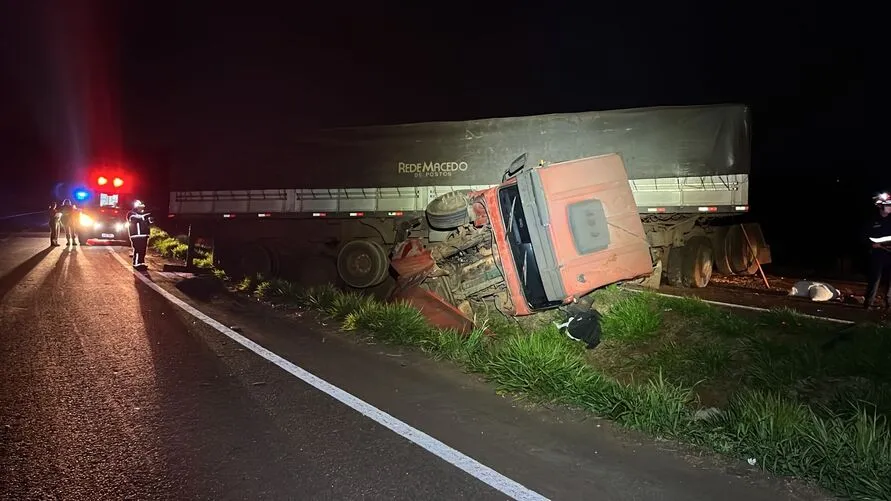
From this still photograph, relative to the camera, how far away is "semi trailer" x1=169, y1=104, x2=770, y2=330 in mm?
6875

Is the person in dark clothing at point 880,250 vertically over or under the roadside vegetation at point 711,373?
over

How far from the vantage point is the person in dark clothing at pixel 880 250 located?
859 cm

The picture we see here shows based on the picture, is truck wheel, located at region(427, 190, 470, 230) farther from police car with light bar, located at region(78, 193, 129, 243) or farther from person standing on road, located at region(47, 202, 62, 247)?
police car with light bar, located at region(78, 193, 129, 243)

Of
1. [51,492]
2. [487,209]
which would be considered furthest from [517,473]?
[487,209]

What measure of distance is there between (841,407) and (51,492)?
5.72m

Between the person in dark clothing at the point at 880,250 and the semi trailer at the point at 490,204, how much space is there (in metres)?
2.42

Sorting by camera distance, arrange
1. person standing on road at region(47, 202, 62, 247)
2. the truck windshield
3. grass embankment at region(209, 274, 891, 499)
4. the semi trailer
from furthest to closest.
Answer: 1. person standing on road at region(47, 202, 62, 247)
2. the truck windshield
3. the semi trailer
4. grass embankment at region(209, 274, 891, 499)

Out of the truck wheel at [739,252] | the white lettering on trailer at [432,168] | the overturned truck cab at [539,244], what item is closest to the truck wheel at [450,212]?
the overturned truck cab at [539,244]

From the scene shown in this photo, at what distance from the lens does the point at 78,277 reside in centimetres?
1195

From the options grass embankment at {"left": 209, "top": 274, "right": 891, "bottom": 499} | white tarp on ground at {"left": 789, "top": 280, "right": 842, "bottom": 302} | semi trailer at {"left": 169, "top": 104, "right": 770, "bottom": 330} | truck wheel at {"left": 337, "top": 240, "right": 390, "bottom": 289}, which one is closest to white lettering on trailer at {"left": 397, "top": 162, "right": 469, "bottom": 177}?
semi trailer at {"left": 169, "top": 104, "right": 770, "bottom": 330}

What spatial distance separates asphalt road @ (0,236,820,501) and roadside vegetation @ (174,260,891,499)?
0.76 feet

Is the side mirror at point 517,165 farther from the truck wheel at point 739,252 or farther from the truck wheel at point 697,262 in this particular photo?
the truck wheel at point 739,252

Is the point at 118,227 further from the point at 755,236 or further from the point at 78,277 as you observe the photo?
the point at 755,236

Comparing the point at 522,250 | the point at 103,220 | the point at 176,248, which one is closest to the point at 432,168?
the point at 522,250
